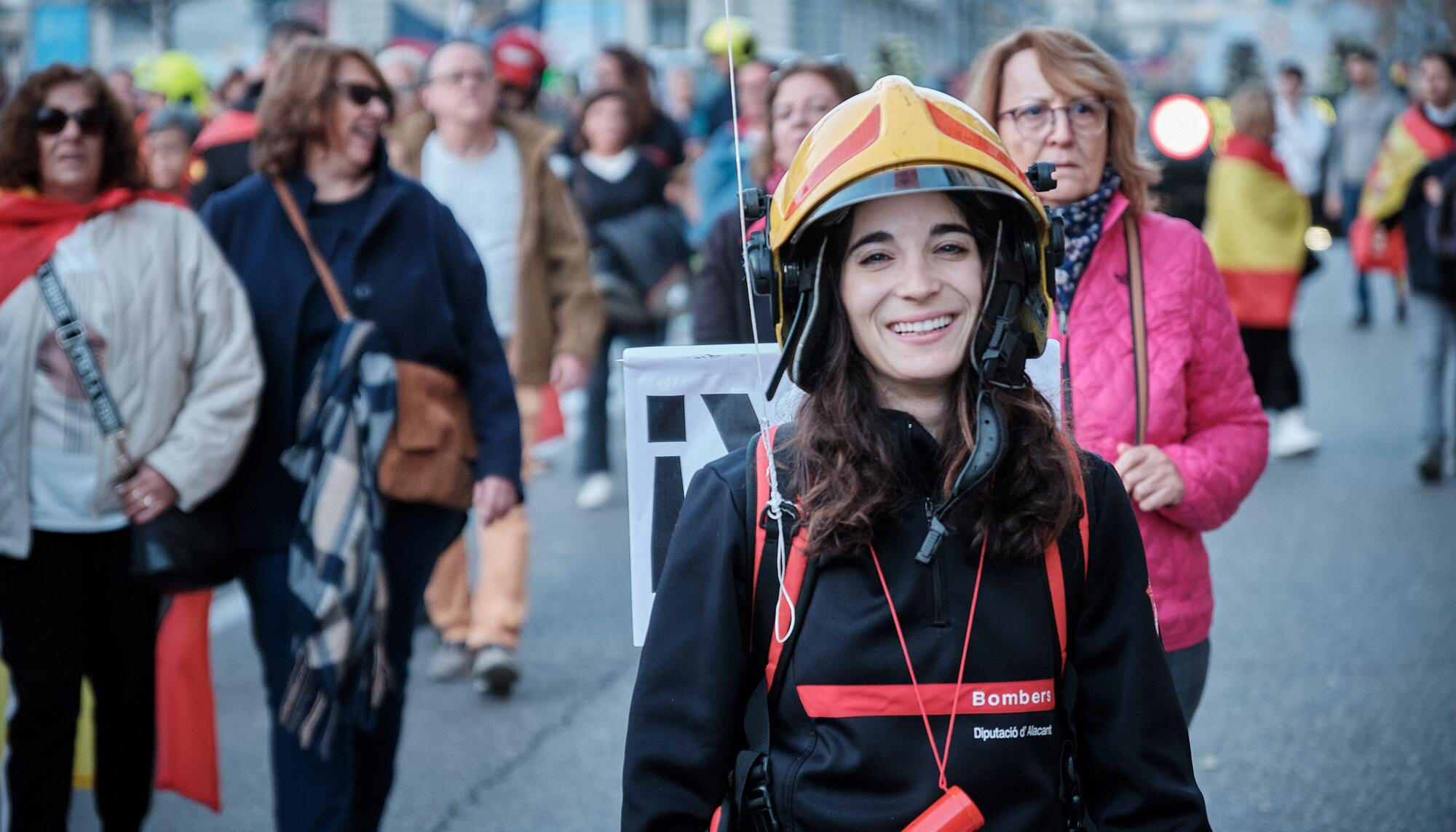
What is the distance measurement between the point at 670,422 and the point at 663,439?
0.03 m

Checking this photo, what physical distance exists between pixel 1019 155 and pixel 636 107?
6261 millimetres

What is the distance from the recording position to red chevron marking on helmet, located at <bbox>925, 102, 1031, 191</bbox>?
2.12 metres

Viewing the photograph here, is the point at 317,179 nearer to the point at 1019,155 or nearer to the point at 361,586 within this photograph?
the point at 361,586

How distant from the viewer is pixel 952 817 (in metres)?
2.00

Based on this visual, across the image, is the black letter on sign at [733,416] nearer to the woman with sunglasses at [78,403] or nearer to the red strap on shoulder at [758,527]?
the red strap on shoulder at [758,527]

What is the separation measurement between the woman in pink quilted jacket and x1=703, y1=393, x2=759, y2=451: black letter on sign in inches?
27.3

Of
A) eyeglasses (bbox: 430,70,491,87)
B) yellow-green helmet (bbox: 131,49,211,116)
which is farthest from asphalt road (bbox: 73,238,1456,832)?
yellow-green helmet (bbox: 131,49,211,116)

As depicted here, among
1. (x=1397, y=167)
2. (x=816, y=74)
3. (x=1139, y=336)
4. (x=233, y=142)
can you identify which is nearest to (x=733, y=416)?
(x=1139, y=336)

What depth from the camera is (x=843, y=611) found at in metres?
2.11

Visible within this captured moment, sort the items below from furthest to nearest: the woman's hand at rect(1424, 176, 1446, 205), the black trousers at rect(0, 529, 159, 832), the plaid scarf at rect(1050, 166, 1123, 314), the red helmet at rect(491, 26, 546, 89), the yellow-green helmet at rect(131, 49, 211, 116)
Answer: the yellow-green helmet at rect(131, 49, 211, 116) → the woman's hand at rect(1424, 176, 1446, 205) → the red helmet at rect(491, 26, 546, 89) → the black trousers at rect(0, 529, 159, 832) → the plaid scarf at rect(1050, 166, 1123, 314)

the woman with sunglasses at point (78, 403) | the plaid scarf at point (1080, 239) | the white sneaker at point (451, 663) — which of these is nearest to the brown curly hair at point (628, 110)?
the white sneaker at point (451, 663)

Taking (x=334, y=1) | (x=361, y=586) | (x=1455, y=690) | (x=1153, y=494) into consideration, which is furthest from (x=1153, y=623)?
(x=334, y=1)

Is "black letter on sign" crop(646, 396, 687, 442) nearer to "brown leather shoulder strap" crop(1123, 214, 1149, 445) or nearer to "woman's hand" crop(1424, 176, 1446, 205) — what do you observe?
"brown leather shoulder strap" crop(1123, 214, 1149, 445)

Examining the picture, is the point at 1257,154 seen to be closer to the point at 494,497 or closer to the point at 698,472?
the point at 494,497
